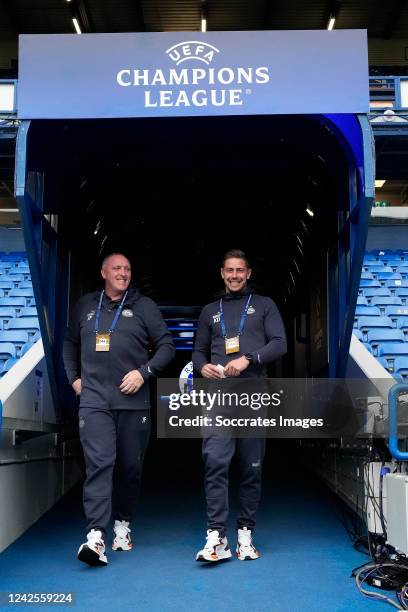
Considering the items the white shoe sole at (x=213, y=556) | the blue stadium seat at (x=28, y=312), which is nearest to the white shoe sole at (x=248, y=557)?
the white shoe sole at (x=213, y=556)

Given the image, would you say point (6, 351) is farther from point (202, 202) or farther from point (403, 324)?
point (403, 324)

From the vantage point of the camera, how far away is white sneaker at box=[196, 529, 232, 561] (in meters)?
3.51

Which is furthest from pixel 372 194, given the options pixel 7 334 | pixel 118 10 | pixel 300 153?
pixel 118 10

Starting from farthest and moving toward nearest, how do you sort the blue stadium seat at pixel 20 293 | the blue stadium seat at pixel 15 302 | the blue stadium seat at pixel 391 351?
the blue stadium seat at pixel 20 293 → the blue stadium seat at pixel 15 302 → the blue stadium seat at pixel 391 351

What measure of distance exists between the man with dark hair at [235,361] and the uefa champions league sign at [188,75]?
972mm

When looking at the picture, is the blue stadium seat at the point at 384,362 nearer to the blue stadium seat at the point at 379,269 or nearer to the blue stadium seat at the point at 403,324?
the blue stadium seat at the point at 403,324

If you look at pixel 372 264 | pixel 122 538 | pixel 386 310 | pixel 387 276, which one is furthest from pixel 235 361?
pixel 372 264

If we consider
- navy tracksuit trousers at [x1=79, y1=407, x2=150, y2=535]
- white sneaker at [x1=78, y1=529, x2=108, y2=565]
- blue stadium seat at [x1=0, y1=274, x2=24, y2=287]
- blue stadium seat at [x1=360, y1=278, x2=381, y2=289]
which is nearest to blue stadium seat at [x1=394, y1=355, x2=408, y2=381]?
navy tracksuit trousers at [x1=79, y1=407, x2=150, y2=535]

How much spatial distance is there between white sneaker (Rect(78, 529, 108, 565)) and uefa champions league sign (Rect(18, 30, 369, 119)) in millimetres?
2404

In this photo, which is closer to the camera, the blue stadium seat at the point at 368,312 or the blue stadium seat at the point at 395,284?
the blue stadium seat at the point at 368,312

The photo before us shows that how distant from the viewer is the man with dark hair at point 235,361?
3.65m

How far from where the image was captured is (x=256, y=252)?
26.8 feet

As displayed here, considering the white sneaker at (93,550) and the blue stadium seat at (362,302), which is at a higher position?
the blue stadium seat at (362,302)

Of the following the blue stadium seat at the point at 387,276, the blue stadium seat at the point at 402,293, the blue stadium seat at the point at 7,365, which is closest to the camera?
the blue stadium seat at the point at 7,365
